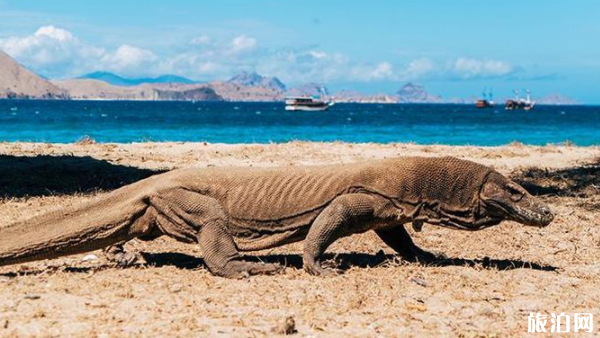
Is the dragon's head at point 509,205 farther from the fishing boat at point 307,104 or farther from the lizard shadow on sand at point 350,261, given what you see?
the fishing boat at point 307,104

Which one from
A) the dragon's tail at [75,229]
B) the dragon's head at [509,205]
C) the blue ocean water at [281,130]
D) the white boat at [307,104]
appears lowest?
the blue ocean water at [281,130]

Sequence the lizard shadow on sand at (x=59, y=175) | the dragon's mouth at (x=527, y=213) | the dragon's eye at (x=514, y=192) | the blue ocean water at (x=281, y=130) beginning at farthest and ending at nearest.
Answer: the blue ocean water at (x=281, y=130) < the lizard shadow on sand at (x=59, y=175) < the dragon's eye at (x=514, y=192) < the dragon's mouth at (x=527, y=213)

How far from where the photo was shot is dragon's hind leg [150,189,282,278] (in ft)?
23.7

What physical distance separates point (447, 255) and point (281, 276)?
7.41 ft

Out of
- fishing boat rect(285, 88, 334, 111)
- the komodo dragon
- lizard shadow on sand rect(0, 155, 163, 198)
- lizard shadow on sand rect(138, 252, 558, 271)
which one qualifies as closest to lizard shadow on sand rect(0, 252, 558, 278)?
lizard shadow on sand rect(138, 252, 558, 271)

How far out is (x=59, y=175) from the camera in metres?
13.8

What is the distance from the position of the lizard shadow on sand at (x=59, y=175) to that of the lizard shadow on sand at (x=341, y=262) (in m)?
4.70

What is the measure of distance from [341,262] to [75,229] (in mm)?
2618

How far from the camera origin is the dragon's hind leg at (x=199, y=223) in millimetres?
7211

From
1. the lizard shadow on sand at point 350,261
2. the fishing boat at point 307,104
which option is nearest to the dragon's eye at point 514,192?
the lizard shadow on sand at point 350,261

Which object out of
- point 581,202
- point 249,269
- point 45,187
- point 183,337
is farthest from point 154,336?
point 581,202

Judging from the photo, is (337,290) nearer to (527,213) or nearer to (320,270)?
(320,270)

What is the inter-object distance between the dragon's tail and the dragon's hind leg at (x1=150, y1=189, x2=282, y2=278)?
0.72 feet

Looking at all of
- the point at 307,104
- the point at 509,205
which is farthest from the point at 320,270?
the point at 307,104
